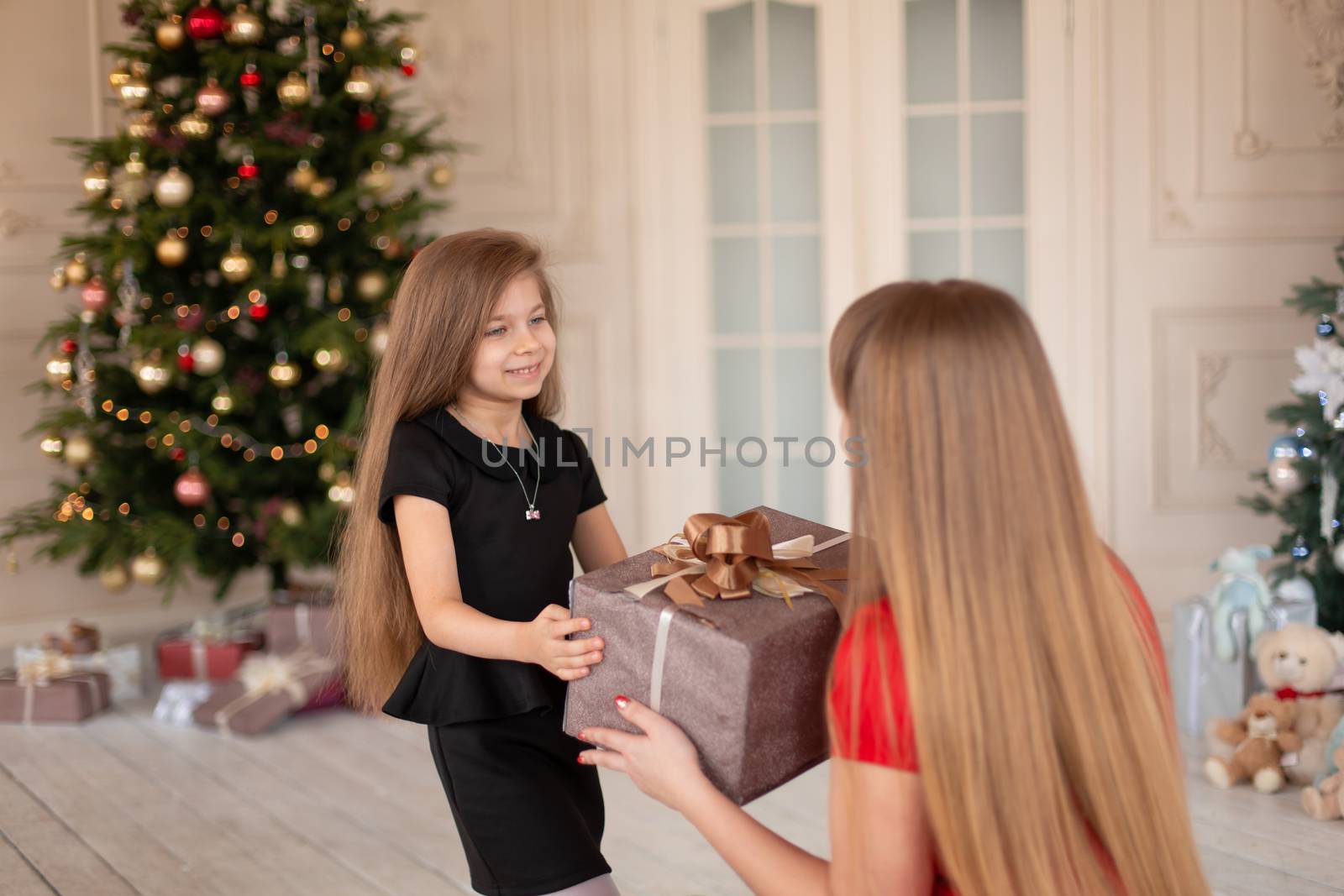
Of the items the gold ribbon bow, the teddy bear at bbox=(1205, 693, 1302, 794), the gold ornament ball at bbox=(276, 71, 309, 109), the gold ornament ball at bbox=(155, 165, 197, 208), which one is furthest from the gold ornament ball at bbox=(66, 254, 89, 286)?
the teddy bear at bbox=(1205, 693, 1302, 794)

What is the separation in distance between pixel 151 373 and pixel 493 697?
7.48 ft

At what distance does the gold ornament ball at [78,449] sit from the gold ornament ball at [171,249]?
56cm

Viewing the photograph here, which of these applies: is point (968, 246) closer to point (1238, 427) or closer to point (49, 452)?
point (1238, 427)

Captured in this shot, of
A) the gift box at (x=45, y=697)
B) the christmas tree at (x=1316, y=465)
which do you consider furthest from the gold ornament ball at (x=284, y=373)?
the christmas tree at (x=1316, y=465)

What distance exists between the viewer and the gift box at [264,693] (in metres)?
3.42

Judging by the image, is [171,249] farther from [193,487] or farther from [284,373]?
[193,487]

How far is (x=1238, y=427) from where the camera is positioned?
4199mm

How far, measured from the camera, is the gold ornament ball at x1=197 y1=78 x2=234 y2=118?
3463 mm

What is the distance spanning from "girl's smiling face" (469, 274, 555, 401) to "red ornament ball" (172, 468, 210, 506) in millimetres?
2162

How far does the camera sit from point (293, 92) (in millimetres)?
3490

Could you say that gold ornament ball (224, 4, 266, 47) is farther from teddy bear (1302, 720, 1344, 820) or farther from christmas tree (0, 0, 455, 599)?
teddy bear (1302, 720, 1344, 820)

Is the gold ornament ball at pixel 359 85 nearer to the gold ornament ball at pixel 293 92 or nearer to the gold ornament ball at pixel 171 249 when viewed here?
the gold ornament ball at pixel 293 92

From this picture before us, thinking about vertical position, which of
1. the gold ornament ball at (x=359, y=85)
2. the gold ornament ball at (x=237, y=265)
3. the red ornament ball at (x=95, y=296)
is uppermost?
the gold ornament ball at (x=359, y=85)

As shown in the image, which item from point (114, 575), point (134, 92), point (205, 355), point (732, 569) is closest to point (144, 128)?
point (134, 92)
